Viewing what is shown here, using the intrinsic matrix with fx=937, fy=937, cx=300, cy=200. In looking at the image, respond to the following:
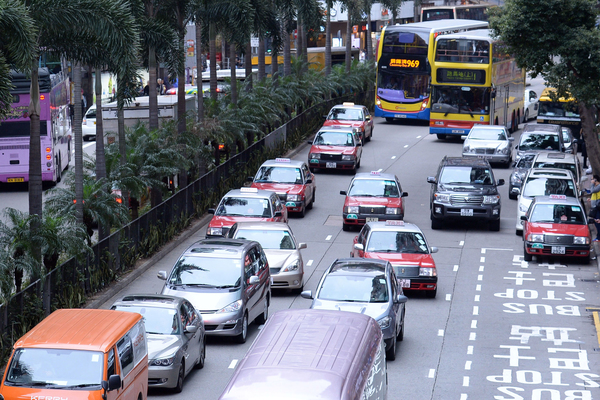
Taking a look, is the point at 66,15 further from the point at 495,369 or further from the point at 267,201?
the point at 495,369

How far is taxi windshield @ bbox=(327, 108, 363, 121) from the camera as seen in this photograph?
43.5 m

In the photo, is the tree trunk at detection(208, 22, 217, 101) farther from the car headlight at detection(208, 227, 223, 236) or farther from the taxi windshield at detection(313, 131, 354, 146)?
the car headlight at detection(208, 227, 223, 236)

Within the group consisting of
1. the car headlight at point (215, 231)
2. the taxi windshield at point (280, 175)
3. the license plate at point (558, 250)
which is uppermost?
the taxi windshield at point (280, 175)

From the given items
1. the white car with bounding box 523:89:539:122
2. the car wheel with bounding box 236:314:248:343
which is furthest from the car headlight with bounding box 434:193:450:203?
the white car with bounding box 523:89:539:122

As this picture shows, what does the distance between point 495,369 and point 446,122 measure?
95.2ft

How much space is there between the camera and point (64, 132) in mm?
38062

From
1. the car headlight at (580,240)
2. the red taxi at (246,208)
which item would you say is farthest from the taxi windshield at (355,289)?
the car headlight at (580,240)

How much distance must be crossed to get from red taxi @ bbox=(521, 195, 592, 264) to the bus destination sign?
18.0m

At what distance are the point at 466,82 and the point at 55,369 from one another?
3396 centimetres

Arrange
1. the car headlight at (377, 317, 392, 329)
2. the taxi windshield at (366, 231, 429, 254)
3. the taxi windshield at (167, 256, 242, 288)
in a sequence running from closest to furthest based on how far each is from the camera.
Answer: the car headlight at (377, 317, 392, 329) < the taxi windshield at (167, 256, 242, 288) < the taxi windshield at (366, 231, 429, 254)

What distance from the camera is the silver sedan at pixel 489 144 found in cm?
3806

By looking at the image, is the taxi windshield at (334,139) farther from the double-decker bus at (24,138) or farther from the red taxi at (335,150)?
the double-decker bus at (24,138)

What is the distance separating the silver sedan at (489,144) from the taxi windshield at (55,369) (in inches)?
1109

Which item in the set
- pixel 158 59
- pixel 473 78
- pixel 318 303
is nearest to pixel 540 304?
pixel 318 303
